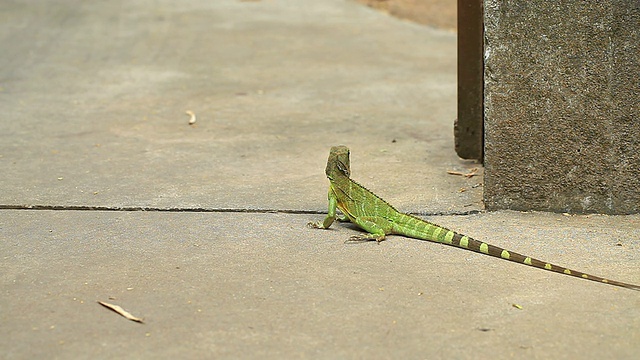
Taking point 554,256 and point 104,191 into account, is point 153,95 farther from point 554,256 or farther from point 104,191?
point 554,256

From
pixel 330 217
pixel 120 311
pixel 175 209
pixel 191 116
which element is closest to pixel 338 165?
pixel 330 217

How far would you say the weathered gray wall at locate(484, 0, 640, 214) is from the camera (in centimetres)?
543

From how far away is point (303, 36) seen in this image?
1231 centimetres

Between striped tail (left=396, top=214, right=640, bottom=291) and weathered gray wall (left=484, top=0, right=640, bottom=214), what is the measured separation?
2.32ft

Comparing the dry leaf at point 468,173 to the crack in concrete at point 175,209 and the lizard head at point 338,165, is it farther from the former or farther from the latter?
the lizard head at point 338,165

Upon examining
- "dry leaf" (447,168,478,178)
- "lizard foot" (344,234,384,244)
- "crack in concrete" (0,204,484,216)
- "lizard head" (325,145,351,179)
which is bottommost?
"dry leaf" (447,168,478,178)

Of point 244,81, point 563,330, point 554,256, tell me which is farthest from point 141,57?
point 563,330

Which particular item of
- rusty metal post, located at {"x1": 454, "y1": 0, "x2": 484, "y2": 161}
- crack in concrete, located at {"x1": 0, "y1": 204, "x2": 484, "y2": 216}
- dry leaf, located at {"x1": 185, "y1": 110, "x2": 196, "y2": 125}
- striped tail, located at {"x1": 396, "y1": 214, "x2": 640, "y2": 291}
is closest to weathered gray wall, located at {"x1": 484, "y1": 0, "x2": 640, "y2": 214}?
crack in concrete, located at {"x1": 0, "y1": 204, "x2": 484, "y2": 216}

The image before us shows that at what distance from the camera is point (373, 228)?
5.28 m

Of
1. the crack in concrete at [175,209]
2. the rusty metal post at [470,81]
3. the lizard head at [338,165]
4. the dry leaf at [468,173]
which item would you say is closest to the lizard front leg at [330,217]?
the lizard head at [338,165]

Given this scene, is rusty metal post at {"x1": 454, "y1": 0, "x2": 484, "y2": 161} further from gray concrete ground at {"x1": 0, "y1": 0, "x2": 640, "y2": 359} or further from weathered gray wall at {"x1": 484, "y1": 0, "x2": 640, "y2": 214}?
weathered gray wall at {"x1": 484, "y1": 0, "x2": 640, "y2": 214}

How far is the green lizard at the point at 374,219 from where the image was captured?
199 inches

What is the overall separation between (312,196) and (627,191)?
1.93 m

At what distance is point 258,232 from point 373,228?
65 cm
